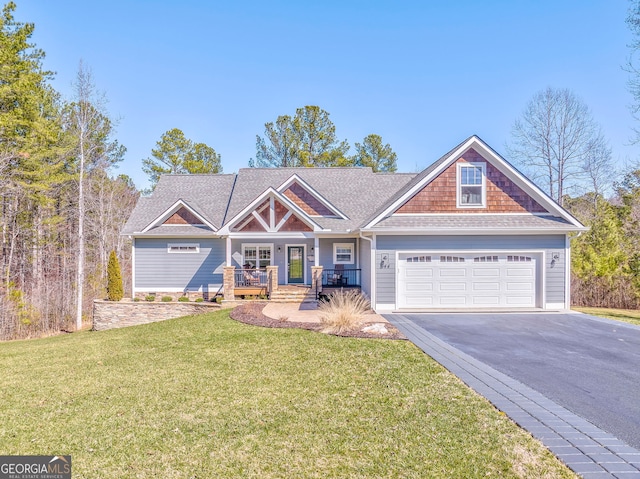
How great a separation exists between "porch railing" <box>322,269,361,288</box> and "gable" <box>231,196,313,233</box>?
2619mm

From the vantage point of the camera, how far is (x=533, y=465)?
348cm

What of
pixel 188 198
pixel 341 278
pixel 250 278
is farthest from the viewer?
pixel 188 198

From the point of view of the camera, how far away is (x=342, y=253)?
1792cm

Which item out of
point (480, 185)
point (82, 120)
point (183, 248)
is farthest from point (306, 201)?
point (82, 120)

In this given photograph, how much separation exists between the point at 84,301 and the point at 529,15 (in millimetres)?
27191

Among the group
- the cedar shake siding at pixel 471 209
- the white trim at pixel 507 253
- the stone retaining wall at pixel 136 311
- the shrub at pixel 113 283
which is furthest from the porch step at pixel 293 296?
the shrub at pixel 113 283

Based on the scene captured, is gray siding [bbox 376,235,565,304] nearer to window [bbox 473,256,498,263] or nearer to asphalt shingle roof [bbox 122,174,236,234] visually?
window [bbox 473,256,498,263]

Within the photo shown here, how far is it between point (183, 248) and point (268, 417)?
1439cm

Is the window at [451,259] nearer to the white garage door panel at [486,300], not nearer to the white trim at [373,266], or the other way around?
the white garage door panel at [486,300]

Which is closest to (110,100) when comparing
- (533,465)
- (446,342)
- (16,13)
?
(16,13)

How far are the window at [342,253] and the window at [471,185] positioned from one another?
6.35m

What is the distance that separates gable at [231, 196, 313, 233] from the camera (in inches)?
640

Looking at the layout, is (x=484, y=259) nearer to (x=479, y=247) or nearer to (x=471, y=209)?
(x=479, y=247)

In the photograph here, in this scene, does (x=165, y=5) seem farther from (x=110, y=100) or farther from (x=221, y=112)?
(x=221, y=112)
